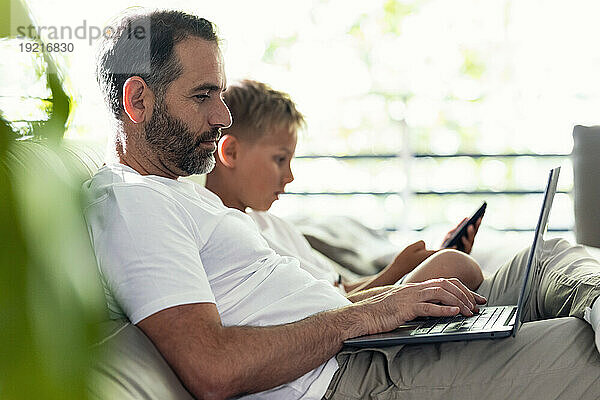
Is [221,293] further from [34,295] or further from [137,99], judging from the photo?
[34,295]

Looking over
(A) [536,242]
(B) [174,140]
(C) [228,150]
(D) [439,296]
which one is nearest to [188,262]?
(B) [174,140]

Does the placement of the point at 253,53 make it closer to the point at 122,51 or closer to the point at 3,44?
the point at 122,51

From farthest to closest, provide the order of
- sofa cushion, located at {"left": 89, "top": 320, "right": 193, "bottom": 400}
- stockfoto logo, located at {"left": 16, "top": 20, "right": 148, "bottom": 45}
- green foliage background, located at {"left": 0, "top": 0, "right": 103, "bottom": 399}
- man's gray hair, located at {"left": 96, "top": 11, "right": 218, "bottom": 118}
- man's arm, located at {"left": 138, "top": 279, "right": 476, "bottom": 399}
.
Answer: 1. man's gray hair, located at {"left": 96, "top": 11, "right": 218, "bottom": 118}
2. man's arm, located at {"left": 138, "top": 279, "right": 476, "bottom": 399}
3. sofa cushion, located at {"left": 89, "top": 320, "right": 193, "bottom": 400}
4. stockfoto logo, located at {"left": 16, "top": 20, "right": 148, "bottom": 45}
5. green foliage background, located at {"left": 0, "top": 0, "right": 103, "bottom": 399}

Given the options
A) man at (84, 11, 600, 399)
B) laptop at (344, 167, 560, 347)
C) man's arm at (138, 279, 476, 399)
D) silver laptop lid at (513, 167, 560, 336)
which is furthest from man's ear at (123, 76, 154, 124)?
silver laptop lid at (513, 167, 560, 336)

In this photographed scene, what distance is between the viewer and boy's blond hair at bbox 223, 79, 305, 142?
198cm

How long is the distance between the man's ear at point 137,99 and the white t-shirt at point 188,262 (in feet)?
0.34

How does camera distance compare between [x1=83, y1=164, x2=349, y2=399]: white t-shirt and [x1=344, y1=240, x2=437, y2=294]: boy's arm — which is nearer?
[x1=83, y1=164, x2=349, y2=399]: white t-shirt

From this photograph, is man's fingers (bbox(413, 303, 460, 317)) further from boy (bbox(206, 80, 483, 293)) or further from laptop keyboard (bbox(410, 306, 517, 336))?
boy (bbox(206, 80, 483, 293))

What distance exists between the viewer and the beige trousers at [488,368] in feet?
3.72

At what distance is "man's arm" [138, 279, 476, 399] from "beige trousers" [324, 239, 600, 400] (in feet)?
0.17

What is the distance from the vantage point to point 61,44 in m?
0.95

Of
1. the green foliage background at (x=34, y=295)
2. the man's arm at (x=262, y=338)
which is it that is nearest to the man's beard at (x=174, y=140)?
the man's arm at (x=262, y=338)

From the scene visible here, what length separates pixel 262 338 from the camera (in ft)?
3.74

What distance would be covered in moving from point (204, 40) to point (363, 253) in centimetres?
118
